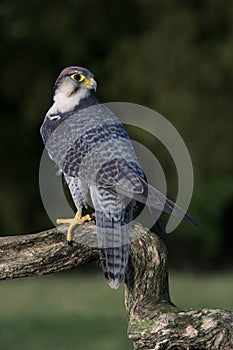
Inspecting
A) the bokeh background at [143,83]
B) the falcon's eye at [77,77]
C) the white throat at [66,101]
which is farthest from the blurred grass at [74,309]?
the falcon's eye at [77,77]

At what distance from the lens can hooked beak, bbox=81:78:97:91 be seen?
4.52m

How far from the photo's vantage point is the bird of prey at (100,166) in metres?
3.89

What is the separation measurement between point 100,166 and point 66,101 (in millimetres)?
666

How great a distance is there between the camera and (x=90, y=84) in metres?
4.55

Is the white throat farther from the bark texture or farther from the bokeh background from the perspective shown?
the bokeh background

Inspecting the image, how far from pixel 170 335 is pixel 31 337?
14.3 feet

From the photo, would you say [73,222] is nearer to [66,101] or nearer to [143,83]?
[66,101]

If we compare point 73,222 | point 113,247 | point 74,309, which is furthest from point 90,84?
point 74,309

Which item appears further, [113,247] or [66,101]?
[66,101]

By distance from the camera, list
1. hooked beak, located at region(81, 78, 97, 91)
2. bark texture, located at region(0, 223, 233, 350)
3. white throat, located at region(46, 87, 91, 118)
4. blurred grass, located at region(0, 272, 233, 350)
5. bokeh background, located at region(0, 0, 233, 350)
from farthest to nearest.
Answer: 1. bokeh background, located at region(0, 0, 233, 350)
2. blurred grass, located at region(0, 272, 233, 350)
3. white throat, located at region(46, 87, 91, 118)
4. hooked beak, located at region(81, 78, 97, 91)
5. bark texture, located at region(0, 223, 233, 350)

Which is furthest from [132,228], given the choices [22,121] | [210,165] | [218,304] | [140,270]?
[22,121]

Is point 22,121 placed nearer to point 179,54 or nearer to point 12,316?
point 179,54

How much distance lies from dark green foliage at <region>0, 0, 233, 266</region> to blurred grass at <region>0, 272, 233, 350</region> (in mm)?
2637

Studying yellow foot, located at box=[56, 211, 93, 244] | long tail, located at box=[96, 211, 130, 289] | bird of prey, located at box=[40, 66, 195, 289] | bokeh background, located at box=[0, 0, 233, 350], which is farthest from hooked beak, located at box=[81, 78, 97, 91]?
bokeh background, located at box=[0, 0, 233, 350]
